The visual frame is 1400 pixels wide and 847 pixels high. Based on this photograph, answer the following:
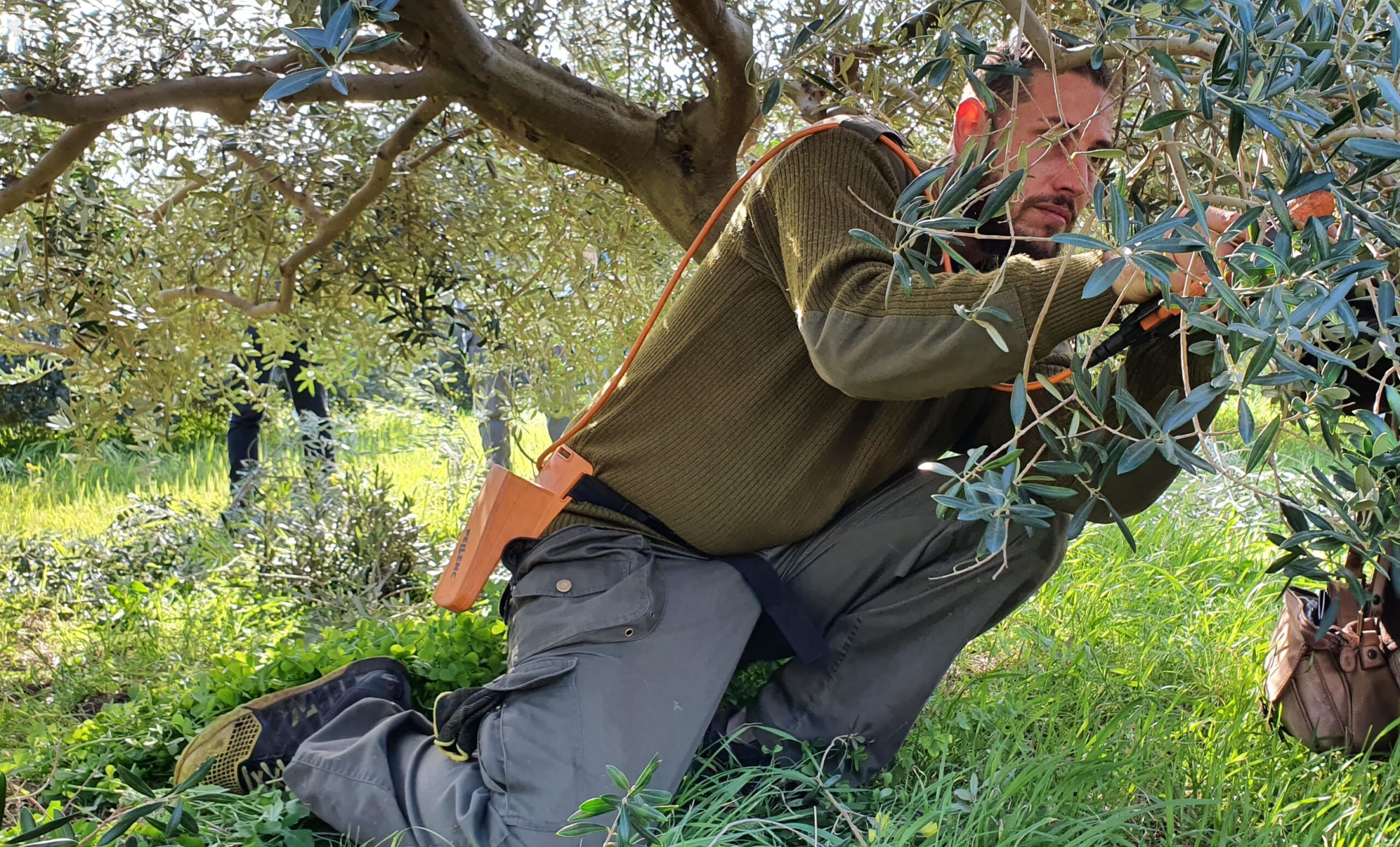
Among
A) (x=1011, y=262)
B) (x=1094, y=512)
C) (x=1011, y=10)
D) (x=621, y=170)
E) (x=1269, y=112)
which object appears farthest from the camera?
(x=621, y=170)

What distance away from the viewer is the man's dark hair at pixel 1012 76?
73.3 inches

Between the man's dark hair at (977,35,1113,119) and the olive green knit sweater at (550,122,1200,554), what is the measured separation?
9.1 inches

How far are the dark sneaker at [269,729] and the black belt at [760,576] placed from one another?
0.77 metres

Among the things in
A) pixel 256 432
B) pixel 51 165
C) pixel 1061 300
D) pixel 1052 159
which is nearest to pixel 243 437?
pixel 256 432

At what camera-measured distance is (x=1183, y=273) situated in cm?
143

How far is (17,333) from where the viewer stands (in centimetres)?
312

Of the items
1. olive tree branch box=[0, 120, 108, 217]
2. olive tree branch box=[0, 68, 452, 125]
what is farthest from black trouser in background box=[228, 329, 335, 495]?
olive tree branch box=[0, 68, 452, 125]

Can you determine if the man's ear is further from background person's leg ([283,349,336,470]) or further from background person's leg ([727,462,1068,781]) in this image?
background person's leg ([283,349,336,470])

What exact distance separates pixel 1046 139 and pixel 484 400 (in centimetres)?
358

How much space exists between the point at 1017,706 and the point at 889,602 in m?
0.47

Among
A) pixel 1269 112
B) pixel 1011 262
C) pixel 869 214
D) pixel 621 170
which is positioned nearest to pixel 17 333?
pixel 621 170

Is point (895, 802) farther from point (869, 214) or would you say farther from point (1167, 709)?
point (869, 214)

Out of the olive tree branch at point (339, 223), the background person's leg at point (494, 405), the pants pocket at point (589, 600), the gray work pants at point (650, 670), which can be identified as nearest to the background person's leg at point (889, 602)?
the gray work pants at point (650, 670)

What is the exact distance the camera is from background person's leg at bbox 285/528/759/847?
2.10 meters
